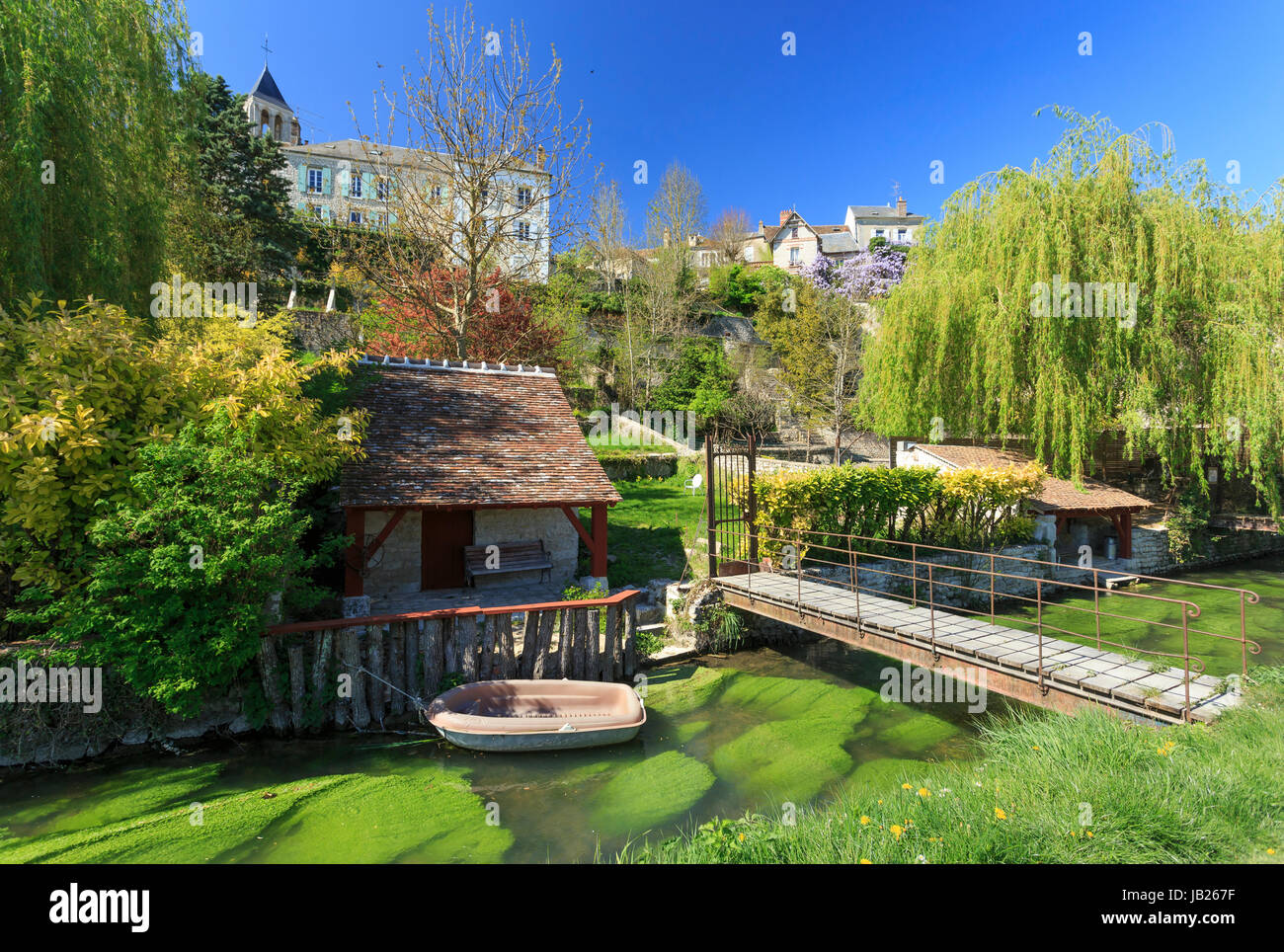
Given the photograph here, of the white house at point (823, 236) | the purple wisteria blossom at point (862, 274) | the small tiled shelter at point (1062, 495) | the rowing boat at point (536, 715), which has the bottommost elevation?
the rowing boat at point (536, 715)

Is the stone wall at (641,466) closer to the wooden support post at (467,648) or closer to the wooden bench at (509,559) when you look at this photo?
the wooden bench at (509,559)

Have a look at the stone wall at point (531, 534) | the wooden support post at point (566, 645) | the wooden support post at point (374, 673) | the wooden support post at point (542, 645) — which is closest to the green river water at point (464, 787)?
the wooden support post at point (374, 673)

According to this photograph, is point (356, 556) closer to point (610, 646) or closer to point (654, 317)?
point (610, 646)

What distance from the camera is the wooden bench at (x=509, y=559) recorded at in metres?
11.7

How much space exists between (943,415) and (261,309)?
24.6 m

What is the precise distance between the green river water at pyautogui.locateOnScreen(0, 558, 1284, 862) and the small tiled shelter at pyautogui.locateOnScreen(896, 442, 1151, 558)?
9048mm

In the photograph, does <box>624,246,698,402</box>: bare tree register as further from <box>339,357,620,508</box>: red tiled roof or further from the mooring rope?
the mooring rope

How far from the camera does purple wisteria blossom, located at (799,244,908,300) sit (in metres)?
37.6

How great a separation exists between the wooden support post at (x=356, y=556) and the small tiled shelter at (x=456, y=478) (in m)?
0.02

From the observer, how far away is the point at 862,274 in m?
39.1

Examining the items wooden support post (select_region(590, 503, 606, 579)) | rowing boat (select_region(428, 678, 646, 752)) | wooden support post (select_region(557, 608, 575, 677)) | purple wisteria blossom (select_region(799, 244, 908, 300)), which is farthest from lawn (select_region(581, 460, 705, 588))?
purple wisteria blossom (select_region(799, 244, 908, 300))

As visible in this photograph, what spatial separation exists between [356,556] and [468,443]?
301 centimetres
